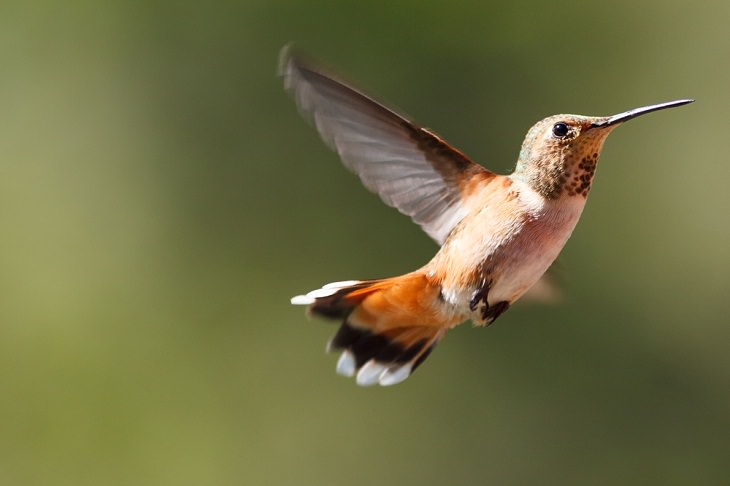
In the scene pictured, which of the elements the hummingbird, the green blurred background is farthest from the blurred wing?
the green blurred background

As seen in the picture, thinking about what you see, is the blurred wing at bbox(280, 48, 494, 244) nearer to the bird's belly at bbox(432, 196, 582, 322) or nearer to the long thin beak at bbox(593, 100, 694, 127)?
the bird's belly at bbox(432, 196, 582, 322)

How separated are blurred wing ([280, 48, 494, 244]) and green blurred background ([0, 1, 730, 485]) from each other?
169 cm

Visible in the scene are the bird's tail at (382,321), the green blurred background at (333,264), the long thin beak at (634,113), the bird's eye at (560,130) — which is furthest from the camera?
the green blurred background at (333,264)

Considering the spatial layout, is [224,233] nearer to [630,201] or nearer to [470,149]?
[470,149]

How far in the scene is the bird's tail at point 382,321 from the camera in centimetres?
147

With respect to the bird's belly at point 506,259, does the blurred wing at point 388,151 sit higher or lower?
higher

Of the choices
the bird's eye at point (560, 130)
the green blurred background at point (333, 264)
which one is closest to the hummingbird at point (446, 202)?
the bird's eye at point (560, 130)

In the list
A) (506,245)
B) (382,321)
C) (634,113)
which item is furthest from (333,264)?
(634,113)

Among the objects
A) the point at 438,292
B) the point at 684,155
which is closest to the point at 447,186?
the point at 438,292

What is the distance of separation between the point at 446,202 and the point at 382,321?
0.77 feet

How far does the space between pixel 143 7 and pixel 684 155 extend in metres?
1.93

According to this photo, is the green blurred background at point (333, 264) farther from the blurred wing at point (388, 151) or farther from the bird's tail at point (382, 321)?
the blurred wing at point (388, 151)

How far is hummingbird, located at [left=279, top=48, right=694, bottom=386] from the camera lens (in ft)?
4.06

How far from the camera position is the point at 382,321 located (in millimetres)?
1577
